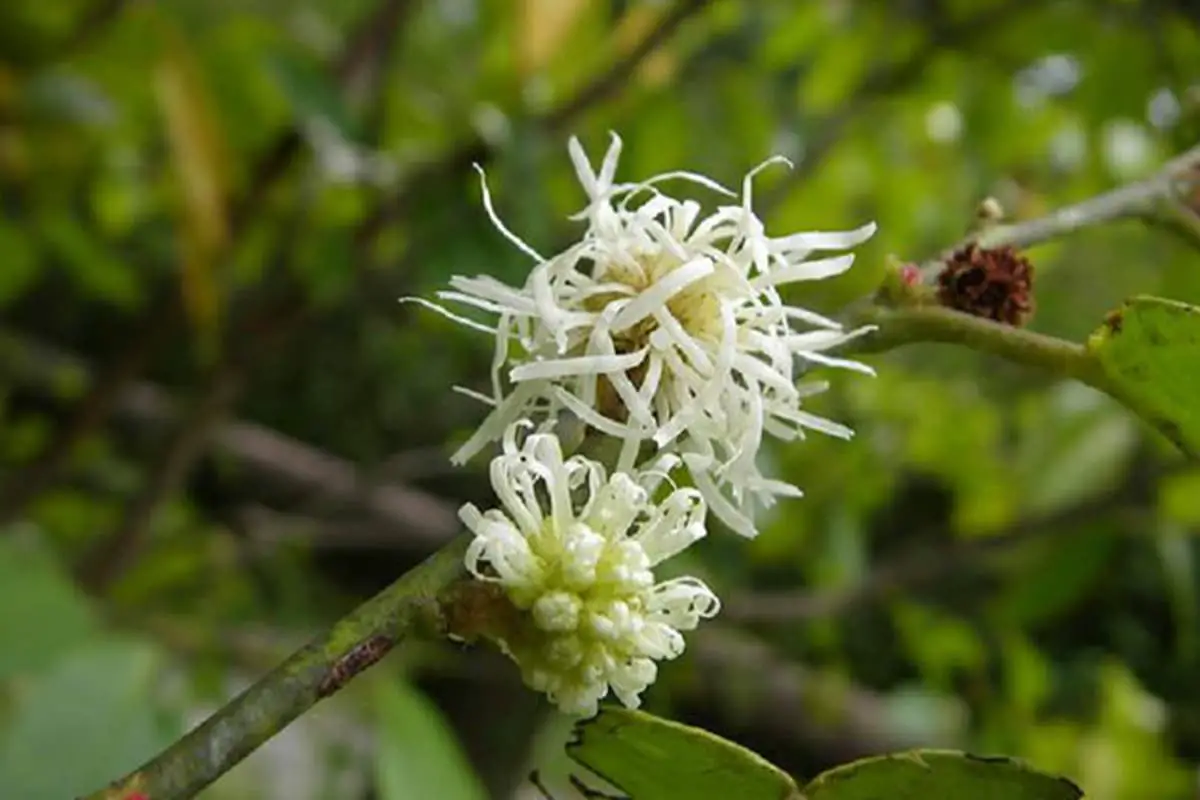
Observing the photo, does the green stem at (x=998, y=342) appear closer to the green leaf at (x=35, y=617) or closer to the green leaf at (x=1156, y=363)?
the green leaf at (x=1156, y=363)

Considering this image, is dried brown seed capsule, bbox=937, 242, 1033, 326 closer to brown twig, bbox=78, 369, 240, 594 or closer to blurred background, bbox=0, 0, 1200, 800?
blurred background, bbox=0, 0, 1200, 800

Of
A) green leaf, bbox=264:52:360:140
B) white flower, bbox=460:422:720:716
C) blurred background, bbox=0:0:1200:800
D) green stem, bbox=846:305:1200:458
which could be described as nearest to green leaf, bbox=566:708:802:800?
white flower, bbox=460:422:720:716

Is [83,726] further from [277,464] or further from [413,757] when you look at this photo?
[277,464]

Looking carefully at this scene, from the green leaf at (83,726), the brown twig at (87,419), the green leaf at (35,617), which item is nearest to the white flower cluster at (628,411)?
the green leaf at (83,726)

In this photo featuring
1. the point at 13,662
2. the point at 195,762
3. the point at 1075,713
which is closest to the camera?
the point at 195,762

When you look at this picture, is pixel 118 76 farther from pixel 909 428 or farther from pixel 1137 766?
pixel 1137 766

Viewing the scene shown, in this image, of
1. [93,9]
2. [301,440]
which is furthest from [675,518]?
[301,440]
